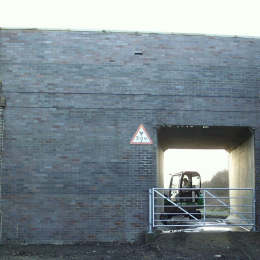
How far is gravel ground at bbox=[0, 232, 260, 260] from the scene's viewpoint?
906 centimetres

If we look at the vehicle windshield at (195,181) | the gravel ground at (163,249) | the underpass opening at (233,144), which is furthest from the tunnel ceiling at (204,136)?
the vehicle windshield at (195,181)

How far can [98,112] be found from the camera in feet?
35.7

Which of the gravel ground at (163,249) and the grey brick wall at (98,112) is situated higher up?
the grey brick wall at (98,112)

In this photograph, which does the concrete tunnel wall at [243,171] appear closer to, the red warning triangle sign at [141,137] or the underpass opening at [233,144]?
the underpass opening at [233,144]

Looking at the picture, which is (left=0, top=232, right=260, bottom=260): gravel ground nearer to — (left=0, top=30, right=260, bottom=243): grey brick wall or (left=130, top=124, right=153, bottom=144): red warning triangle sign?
(left=0, top=30, right=260, bottom=243): grey brick wall

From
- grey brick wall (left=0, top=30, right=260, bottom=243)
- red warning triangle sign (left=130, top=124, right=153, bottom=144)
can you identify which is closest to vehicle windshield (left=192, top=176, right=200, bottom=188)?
grey brick wall (left=0, top=30, right=260, bottom=243)

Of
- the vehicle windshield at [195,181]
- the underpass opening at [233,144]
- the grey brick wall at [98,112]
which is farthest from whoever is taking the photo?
the vehicle windshield at [195,181]

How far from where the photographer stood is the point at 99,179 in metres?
10.6

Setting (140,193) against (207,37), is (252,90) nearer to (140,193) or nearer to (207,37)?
(207,37)

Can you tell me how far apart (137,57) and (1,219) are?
5399mm

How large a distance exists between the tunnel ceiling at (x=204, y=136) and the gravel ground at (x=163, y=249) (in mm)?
2791

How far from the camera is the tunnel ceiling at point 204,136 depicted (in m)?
11.4

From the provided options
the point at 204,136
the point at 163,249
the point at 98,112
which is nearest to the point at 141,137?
the point at 98,112

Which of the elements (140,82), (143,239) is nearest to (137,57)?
(140,82)
